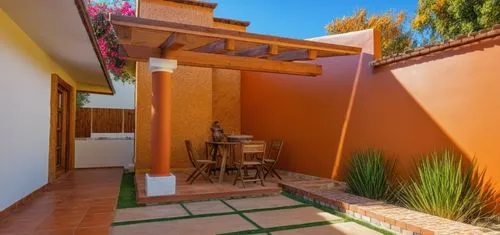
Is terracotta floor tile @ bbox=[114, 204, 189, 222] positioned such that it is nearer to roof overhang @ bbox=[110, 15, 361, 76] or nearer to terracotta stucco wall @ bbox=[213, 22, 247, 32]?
roof overhang @ bbox=[110, 15, 361, 76]

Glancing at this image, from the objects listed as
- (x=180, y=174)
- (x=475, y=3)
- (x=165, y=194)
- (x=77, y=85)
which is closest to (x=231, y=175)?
(x=180, y=174)

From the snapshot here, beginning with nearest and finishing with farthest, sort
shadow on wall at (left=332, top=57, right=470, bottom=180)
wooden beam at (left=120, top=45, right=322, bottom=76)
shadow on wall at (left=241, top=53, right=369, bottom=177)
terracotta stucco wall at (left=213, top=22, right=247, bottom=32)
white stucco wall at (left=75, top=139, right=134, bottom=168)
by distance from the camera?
shadow on wall at (left=332, top=57, right=470, bottom=180) < wooden beam at (left=120, top=45, right=322, bottom=76) < shadow on wall at (left=241, top=53, right=369, bottom=177) < terracotta stucco wall at (left=213, top=22, right=247, bottom=32) < white stucco wall at (left=75, top=139, right=134, bottom=168)

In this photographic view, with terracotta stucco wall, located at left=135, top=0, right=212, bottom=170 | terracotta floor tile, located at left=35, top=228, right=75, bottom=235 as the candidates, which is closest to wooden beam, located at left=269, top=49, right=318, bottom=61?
terracotta stucco wall, located at left=135, top=0, right=212, bottom=170

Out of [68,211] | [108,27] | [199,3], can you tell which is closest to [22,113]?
[68,211]

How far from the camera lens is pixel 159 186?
5984 millimetres

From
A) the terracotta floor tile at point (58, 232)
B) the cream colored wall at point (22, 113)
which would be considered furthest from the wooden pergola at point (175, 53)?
the terracotta floor tile at point (58, 232)

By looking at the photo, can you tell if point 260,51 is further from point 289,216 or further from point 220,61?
point 289,216

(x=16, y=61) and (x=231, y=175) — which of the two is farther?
(x=231, y=175)

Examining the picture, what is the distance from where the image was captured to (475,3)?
11.3m

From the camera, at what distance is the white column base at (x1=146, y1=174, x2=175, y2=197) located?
5945 millimetres

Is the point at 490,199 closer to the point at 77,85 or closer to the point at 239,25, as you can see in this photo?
the point at 239,25

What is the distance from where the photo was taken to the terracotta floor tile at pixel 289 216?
4797 mm

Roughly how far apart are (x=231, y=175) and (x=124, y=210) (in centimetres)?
339

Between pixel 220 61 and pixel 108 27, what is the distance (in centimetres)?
797
